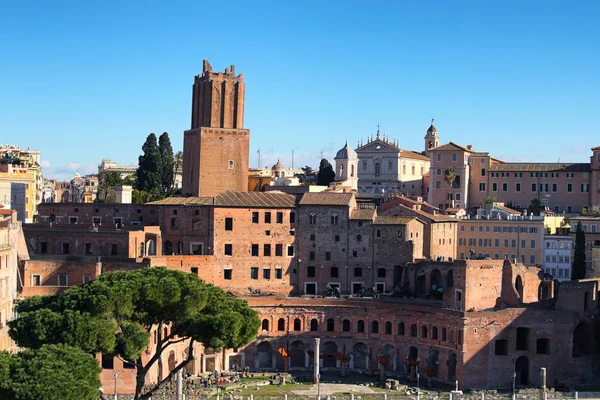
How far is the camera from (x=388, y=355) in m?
65.2

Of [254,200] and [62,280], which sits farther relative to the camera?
[254,200]

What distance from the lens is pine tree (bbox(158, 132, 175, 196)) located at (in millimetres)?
86625

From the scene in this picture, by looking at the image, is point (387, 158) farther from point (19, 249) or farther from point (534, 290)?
point (19, 249)

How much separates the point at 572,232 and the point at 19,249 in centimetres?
3987

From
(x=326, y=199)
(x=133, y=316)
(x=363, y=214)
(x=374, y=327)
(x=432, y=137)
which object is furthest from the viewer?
(x=432, y=137)

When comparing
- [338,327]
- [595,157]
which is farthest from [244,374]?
[595,157]

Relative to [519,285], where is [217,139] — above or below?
above

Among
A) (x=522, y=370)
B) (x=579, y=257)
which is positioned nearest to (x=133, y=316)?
(x=522, y=370)

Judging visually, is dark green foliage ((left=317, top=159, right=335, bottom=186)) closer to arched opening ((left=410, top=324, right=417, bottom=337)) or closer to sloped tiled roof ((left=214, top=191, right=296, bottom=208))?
sloped tiled roof ((left=214, top=191, right=296, bottom=208))

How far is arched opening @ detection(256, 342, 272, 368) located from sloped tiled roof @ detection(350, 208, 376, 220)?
411 inches

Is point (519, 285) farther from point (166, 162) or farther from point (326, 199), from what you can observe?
point (166, 162)

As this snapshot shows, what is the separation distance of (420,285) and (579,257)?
12441mm

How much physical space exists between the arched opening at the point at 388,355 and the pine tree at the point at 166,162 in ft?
92.9

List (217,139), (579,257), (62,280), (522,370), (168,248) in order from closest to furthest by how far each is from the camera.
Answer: (62,280) → (522,370) → (168,248) → (579,257) → (217,139)
